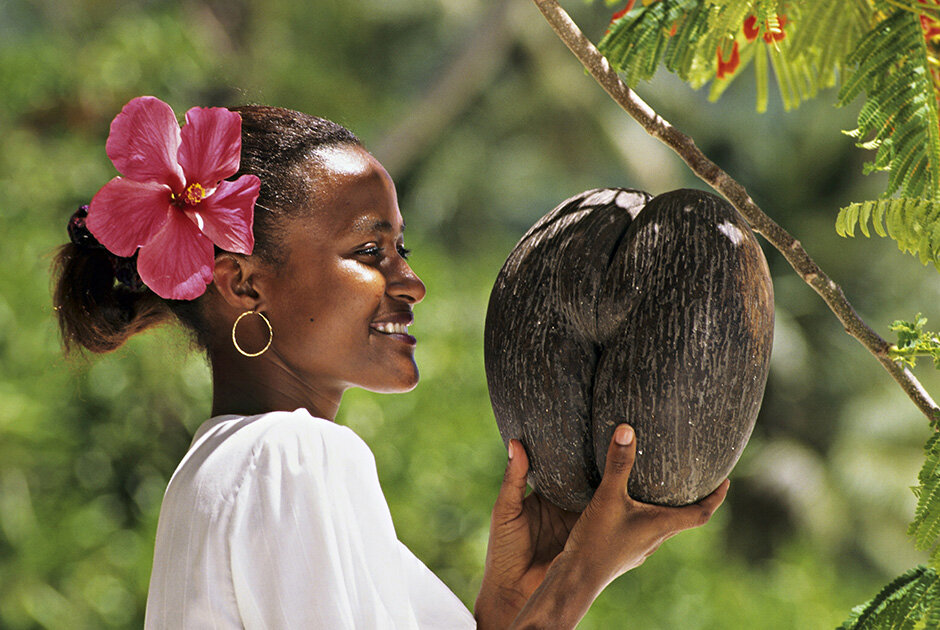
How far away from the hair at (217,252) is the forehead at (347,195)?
15mm

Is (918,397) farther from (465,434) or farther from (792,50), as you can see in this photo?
(465,434)

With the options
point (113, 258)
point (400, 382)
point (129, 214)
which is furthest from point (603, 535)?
point (113, 258)

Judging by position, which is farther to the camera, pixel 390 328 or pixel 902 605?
pixel 390 328

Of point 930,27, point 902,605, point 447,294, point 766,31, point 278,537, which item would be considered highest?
Result: point 930,27

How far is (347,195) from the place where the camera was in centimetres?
137

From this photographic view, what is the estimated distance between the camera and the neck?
140 centimetres

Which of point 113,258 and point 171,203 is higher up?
point 171,203

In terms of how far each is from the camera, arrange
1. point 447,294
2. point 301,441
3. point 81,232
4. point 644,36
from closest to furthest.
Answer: point 301,441 < point 644,36 < point 81,232 < point 447,294

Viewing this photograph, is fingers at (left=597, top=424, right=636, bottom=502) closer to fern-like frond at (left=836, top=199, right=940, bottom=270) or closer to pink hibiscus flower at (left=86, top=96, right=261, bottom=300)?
fern-like frond at (left=836, top=199, right=940, bottom=270)

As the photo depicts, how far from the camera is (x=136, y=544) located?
12.9ft

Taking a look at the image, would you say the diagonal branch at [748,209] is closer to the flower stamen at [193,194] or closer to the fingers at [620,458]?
the fingers at [620,458]

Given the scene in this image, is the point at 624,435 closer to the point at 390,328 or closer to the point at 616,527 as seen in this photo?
the point at 616,527

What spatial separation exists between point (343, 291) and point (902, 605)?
0.76 metres

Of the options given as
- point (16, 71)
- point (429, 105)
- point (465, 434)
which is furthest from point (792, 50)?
point (429, 105)
